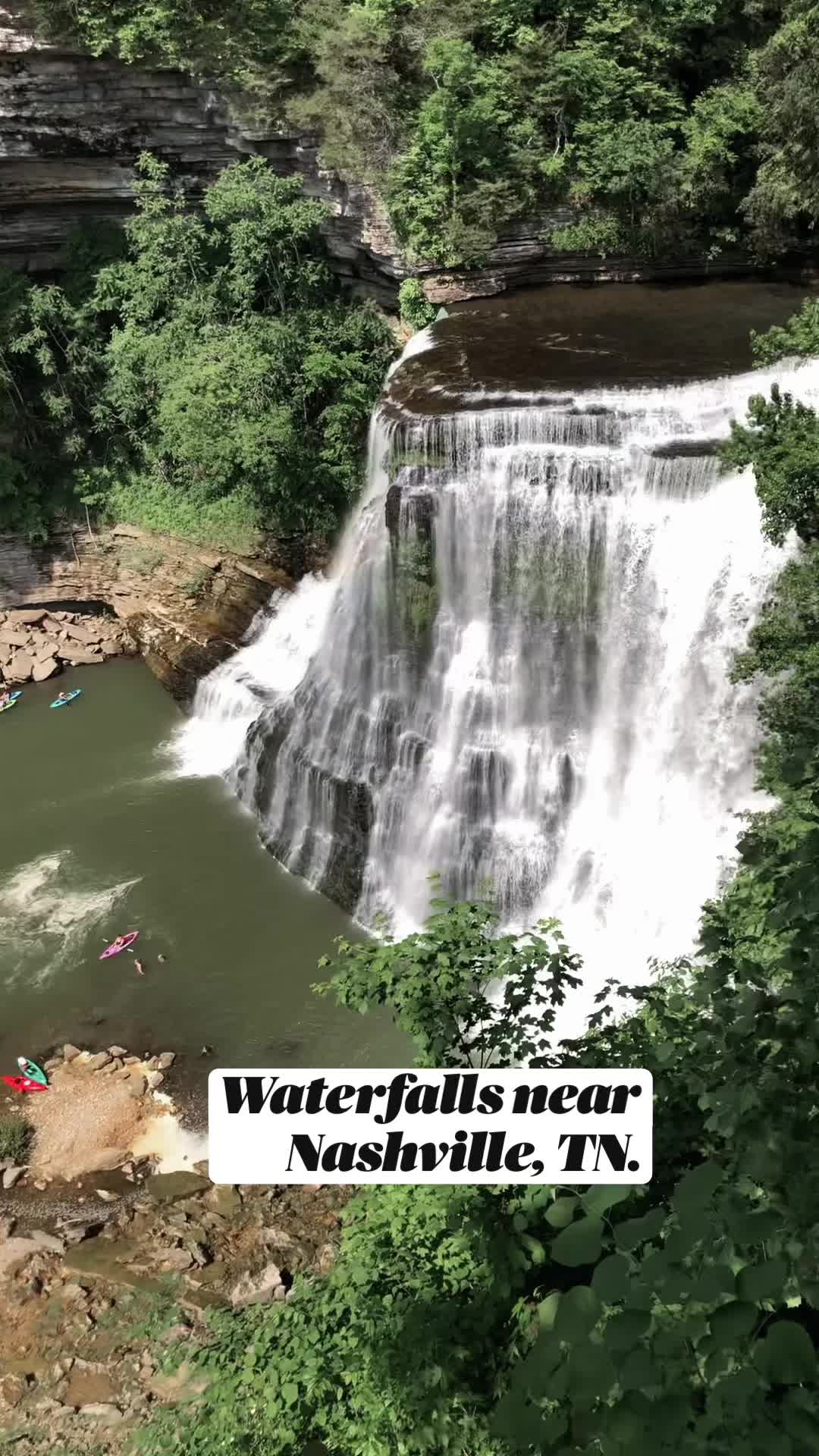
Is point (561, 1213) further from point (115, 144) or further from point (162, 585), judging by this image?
point (115, 144)

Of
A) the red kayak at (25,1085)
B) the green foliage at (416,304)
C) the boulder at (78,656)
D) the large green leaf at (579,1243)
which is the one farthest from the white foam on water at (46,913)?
the large green leaf at (579,1243)

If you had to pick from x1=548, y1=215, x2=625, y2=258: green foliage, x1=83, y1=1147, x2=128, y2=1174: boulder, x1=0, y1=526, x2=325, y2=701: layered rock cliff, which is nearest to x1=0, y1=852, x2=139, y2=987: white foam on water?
x1=83, y1=1147, x2=128, y2=1174: boulder

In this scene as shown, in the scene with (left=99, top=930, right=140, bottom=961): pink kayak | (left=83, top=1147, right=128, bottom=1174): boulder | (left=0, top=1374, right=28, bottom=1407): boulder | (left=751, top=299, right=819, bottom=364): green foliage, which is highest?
(left=751, top=299, right=819, bottom=364): green foliage

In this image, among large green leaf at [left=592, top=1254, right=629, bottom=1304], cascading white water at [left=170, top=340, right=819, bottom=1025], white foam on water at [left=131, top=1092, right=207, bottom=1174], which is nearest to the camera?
large green leaf at [left=592, top=1254, right=629, bottom=1304]

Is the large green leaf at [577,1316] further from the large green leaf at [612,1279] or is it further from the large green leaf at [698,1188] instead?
the large green leaf at [698,1188]

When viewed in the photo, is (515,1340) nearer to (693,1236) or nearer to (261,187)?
(693,1236)

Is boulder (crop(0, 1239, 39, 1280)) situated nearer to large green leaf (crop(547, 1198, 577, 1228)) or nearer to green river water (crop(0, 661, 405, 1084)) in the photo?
green river water (crop(0, 661, 405, 1084))

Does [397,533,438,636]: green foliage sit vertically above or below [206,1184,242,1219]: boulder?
above

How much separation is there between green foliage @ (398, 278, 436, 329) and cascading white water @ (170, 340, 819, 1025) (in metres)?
4.05

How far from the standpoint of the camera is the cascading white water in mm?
11867

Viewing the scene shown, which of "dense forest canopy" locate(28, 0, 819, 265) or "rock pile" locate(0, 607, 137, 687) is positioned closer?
"dense forest canopy" locate(28, 0, 819, 265)

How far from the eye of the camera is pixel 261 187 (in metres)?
17.8

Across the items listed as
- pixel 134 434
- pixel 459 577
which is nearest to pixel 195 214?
pixel 134 434

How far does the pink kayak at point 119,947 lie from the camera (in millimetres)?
12852
